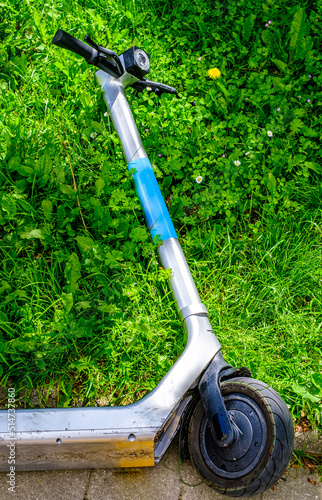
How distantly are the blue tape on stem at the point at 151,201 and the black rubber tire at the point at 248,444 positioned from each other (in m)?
0.79

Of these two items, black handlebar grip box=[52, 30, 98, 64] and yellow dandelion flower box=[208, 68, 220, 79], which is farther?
yellow dandelion flower box=[208, 68, 220, 79]

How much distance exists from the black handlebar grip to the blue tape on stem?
0.57 metres

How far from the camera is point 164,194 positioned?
248cm

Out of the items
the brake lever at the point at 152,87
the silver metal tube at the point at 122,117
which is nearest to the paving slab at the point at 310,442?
the silver metal tube at the point at 122,117

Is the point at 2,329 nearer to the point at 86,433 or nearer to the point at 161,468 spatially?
the point at 86,433

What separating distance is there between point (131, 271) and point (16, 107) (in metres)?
1.25

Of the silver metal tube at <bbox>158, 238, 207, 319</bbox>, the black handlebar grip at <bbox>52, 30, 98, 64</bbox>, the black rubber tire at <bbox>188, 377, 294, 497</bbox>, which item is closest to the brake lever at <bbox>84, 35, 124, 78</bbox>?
the black handlebar grip at <bbox>52, 30, 98, 64</bbox>

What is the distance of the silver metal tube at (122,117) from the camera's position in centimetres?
232

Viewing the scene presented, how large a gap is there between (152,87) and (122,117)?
31 centimetres

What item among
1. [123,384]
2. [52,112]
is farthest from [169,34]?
[123,384]

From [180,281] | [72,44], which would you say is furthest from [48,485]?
[72,44]

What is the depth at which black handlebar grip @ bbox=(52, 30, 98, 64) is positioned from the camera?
204 centimetres

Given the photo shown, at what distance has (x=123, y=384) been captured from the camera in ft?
6.49

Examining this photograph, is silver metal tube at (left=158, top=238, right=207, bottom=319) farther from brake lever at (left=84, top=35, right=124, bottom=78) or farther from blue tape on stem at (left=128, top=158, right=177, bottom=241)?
brake lever at (left=84, top=35, right=124, bottom=78)
